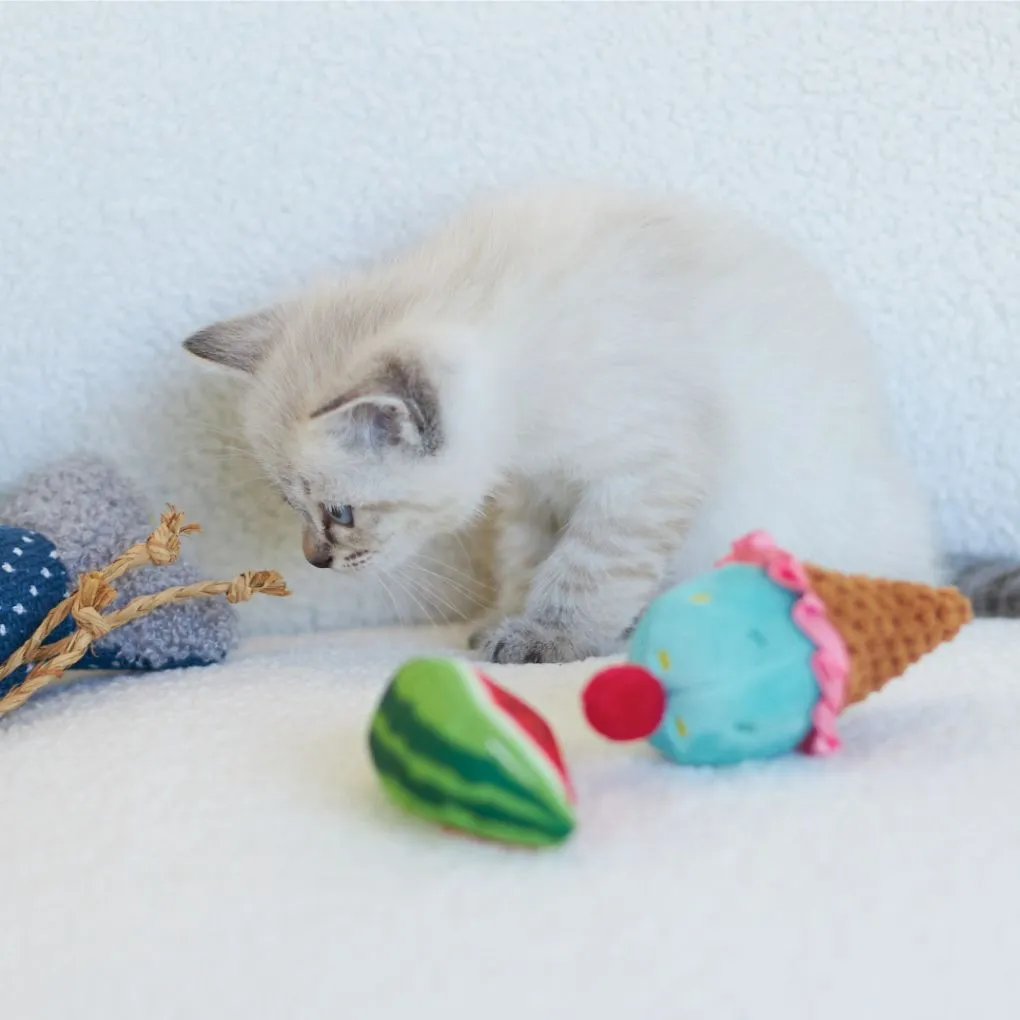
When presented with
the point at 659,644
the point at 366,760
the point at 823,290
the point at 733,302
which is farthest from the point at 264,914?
the point at 823,290

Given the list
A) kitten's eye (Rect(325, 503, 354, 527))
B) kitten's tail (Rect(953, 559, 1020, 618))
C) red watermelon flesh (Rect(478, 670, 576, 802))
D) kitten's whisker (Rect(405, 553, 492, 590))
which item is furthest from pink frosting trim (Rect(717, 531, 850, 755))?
kitten's whisker (Rect(405, 553, 492, 590))

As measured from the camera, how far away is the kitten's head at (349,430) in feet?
3.51

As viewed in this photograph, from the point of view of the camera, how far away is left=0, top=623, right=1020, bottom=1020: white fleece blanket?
57 centimetres

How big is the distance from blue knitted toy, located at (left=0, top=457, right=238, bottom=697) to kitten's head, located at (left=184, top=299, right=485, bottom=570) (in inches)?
5.6

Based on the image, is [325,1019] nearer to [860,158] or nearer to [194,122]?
[194,122]

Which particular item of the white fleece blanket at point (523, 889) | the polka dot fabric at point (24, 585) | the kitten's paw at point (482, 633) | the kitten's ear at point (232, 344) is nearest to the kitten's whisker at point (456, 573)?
the kitten's paw at point (482, 633)

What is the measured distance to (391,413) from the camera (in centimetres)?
106

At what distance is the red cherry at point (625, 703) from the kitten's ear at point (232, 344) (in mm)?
637

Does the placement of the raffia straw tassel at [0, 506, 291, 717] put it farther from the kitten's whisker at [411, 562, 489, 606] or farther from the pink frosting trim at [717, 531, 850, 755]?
the pink frosting trim at [717, 531, 850, 755]

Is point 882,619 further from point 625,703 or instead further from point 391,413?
point 391,413

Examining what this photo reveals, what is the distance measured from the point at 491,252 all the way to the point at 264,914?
2.53 ft

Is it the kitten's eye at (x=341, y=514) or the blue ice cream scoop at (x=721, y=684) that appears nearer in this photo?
the blue ice cream scoop at (x=721, y=684)

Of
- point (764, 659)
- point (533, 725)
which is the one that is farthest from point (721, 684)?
point (533, 725)

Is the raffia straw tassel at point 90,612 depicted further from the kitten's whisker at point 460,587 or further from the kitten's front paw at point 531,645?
the kitten's whisker at point 460,587
